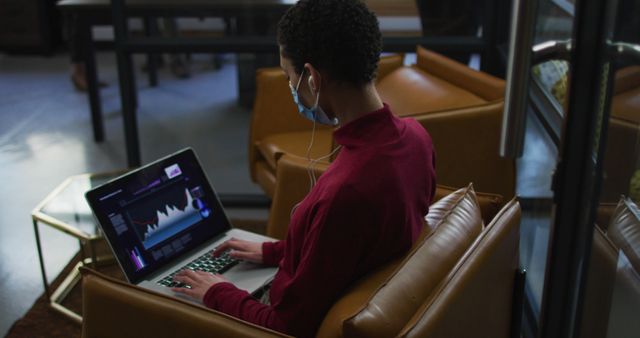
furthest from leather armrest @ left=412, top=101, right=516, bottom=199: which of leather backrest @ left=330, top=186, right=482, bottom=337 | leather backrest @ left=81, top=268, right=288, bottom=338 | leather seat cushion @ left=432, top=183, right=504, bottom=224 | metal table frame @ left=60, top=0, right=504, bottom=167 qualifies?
leather backrest @ left=81, top=268, right=288, bottom=338

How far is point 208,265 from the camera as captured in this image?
1836 mm

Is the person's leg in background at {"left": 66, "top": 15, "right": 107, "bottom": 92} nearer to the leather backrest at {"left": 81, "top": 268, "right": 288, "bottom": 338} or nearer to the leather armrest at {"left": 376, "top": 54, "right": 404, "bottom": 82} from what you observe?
the leather armrest at {"left": 376, "top": 54, "right": 404, "bottom": 82}

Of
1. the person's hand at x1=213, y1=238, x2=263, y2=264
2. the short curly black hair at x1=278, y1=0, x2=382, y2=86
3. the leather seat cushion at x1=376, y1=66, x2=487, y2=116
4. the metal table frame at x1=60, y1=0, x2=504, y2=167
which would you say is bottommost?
the person's hand at x1=213, y1=238, x2=263, y2=264

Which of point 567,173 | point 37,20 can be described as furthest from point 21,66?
point 567,173

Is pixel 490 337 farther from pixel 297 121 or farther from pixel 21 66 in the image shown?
pixel 21 66

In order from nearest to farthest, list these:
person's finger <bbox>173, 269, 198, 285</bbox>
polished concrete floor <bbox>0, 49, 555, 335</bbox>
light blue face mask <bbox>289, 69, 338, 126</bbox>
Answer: light blue face mask <bbox>289, 69, 338, 126</bbox>, person's finger <bbox>173, 269, 198, 285</bbox>, polished concrete floor <bbox>0, 49, 555, 335</bbox>

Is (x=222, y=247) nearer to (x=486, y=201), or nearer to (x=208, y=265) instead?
(x=208, y=265)

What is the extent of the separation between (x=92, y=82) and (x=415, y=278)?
3.15m

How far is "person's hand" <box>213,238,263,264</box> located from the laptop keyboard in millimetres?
30

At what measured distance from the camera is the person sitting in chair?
1.29m

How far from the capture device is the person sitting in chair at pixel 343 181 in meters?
1.29

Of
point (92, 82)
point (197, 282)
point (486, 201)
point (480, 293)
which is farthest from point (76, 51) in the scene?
point (480, 293)

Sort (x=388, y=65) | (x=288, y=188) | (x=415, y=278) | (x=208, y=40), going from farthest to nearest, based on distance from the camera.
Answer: (x=208, y=40) → (x=388, y=65) → (x=288, y=188) → (x=415, y=278)

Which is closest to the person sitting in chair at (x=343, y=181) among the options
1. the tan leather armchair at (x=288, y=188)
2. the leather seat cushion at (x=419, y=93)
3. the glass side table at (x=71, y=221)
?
the tan leather armchair at (x=288, y=188)
